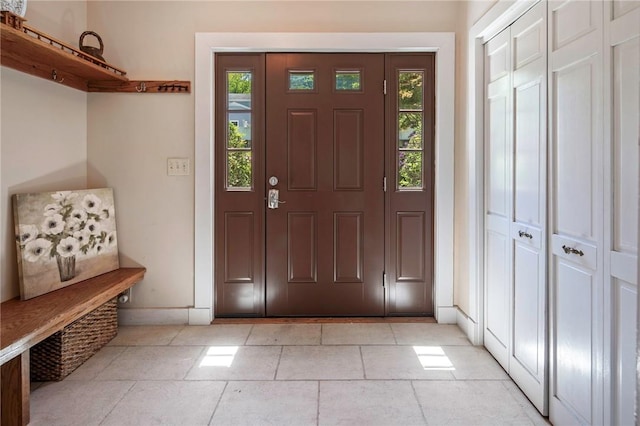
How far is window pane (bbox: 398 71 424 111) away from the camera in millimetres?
2943

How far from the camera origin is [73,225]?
247 cm

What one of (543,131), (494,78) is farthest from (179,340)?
(494,78)

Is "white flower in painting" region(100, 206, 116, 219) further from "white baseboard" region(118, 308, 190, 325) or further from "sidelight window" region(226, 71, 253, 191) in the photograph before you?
"sidelight window" region(226, 71, 253, 191)

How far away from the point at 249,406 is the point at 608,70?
80.7 inches

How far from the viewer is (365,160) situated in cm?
295

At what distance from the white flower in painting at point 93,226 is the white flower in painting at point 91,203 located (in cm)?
7

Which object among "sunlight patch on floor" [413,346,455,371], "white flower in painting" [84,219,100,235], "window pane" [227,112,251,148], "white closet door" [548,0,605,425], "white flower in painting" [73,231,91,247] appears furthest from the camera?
"window pane" [227,112,251,148]

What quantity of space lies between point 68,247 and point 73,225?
0.15 m

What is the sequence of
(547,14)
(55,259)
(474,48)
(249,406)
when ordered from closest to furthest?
1. (547,14)
2. (249,406)
3. (55,259)
4. (474,48)

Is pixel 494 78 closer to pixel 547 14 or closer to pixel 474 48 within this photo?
pixel 474 48

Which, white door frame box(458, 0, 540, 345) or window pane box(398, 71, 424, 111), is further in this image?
window pane box(398, 71, 424, 111)

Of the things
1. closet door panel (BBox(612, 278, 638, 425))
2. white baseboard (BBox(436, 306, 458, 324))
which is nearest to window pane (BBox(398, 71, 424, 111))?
white baseboard (BBox(436, 306, 458, 324))

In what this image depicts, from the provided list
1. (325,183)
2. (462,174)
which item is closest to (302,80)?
(325,183)

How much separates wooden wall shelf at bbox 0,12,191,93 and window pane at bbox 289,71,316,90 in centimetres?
77
